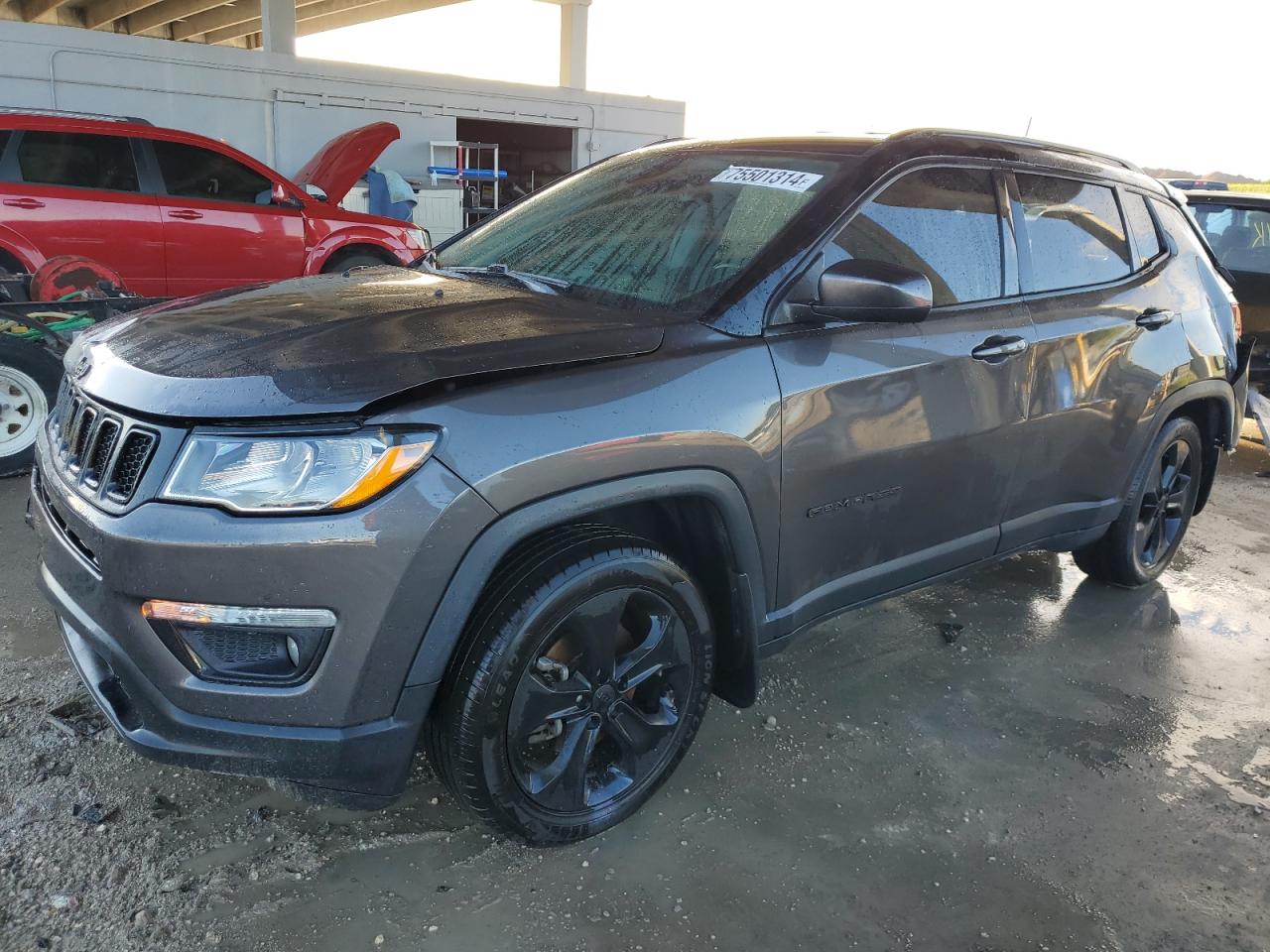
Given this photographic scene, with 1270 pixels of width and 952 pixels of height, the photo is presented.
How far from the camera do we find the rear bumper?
1861 mm

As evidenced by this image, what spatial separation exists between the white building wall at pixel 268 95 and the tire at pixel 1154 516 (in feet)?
28.4

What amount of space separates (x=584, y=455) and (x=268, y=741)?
860 mm

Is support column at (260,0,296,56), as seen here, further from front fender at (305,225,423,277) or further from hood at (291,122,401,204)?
front fender at (305,225,423,277)

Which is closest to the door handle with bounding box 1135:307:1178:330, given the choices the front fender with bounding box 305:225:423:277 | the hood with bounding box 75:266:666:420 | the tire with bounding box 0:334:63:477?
the hood with bounding box 75:266:666:420

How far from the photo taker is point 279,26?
13.0m

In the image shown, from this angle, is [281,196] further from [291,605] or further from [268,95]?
[291,605]

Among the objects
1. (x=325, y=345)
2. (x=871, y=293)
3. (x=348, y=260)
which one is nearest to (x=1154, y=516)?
(x=871, y=293)

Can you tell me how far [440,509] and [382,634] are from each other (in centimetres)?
27

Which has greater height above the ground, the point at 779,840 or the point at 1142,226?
the point at 1142,226

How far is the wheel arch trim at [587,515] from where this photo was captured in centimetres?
190

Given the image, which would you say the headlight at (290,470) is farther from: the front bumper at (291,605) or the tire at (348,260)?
the tire at (348,260)

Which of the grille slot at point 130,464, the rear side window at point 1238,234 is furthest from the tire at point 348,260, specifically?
the rear side window at point 1238,234

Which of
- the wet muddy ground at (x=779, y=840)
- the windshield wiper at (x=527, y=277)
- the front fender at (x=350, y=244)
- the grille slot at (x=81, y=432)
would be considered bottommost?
the wet muddy ground at (x=779, y=840)

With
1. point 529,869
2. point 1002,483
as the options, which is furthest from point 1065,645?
point 529,869
